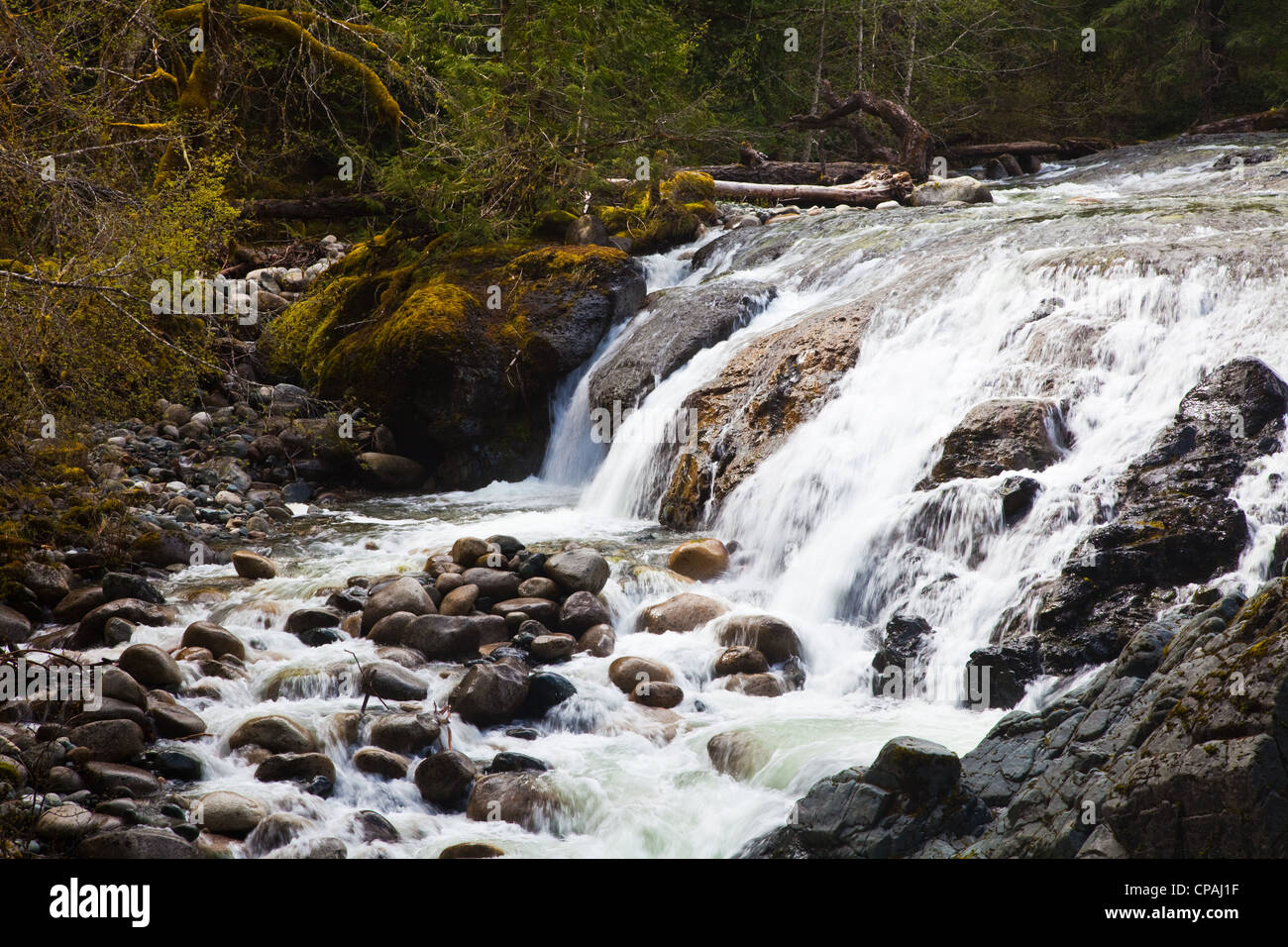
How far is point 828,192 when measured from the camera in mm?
15812

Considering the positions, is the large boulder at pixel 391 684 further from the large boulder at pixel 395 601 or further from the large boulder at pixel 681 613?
the large boulder at pixel 681 613

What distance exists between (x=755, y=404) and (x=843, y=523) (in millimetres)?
1990

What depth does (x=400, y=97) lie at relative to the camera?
15.4 m

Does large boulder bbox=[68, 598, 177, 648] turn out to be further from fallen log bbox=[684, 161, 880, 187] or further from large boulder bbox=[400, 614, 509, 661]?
fallen log bbox=[684, 161, 880, 187]

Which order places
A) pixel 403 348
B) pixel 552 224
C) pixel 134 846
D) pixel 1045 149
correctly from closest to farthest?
1. pixel 134 846
2. pixel 403 348
3. pixel 552 224
4. pixel 1045 149

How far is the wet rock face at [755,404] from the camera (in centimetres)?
890

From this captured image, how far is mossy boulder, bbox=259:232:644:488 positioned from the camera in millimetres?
11305

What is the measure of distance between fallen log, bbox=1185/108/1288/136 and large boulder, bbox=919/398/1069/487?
48.1 ft

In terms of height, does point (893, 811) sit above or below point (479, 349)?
below

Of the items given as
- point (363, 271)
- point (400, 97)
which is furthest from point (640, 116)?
point (363, 271)

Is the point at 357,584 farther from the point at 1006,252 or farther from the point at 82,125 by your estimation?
the point at 1006,252

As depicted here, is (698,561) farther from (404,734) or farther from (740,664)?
(404,734)

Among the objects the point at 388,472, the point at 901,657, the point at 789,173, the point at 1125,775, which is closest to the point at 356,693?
the point at 901,657

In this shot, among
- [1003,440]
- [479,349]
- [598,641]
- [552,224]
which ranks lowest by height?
[598,641]
